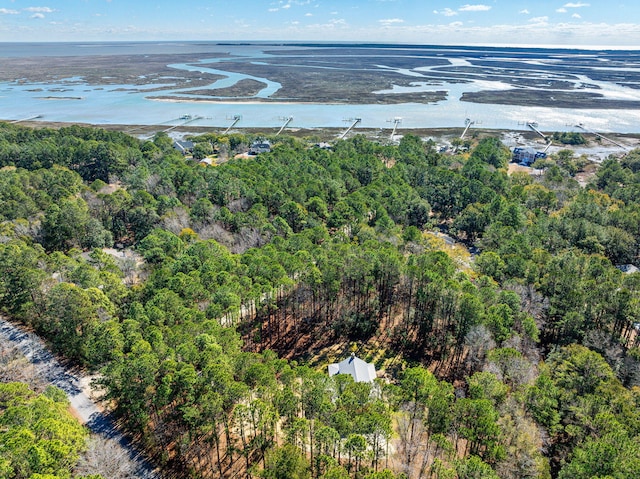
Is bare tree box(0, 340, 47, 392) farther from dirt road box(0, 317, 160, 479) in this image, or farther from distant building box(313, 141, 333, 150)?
distant building box(313, 141, 333, 150)

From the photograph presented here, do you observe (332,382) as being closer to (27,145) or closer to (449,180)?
(449,180)

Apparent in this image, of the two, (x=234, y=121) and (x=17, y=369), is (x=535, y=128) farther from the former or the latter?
(x=17, y=369)

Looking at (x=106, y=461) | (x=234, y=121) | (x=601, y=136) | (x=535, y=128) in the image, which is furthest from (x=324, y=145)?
(x=106, y=461)

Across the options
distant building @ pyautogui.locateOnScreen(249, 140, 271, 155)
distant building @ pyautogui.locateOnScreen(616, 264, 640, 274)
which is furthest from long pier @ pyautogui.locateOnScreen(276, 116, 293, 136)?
distant building @ pyautogui.locateOnScreen(616, 264, 640, 274)

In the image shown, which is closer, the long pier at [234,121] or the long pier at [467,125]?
the long pier at [467,125]

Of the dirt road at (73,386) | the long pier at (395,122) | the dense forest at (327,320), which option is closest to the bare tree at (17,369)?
the dirt road at (73,386)

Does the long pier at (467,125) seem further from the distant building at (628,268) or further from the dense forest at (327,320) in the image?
the distant building at (628,268)

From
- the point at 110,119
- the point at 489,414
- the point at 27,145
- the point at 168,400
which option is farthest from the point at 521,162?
the point at 110,119
